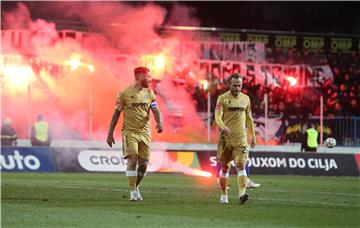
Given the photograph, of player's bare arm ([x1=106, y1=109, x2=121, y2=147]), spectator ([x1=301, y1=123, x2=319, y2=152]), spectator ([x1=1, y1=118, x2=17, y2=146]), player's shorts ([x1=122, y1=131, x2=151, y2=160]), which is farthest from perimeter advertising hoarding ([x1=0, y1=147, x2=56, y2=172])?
player's shorts ([x1=122, y1=131, x2=151, y2=160])

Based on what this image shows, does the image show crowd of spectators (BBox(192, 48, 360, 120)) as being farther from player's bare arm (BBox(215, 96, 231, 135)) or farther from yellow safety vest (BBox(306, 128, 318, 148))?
player's bare arm (BBox(215, 96, 231, 135))

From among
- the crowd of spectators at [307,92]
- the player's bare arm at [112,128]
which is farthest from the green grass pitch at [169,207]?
the crowd of spectators at [307,92]

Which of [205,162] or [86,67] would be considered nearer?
[205,162]

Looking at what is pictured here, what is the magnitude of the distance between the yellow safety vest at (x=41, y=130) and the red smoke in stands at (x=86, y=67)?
57 cm

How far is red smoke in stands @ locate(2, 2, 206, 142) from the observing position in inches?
1300

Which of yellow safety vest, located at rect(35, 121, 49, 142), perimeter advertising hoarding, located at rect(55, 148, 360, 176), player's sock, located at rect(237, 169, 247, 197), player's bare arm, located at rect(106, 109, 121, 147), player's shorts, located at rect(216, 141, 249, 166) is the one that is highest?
player's bare arm, located at rect(106, 109, 121, 147)

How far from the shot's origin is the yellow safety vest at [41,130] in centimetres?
3136

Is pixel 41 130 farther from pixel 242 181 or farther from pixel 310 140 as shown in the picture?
pixel 242 181

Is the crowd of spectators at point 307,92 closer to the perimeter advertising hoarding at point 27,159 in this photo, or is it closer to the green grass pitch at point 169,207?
the perimeter advertising hoarding at point 27,159

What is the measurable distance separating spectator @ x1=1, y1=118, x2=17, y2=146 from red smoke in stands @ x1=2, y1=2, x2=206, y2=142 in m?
0.79

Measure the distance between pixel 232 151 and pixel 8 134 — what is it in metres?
18.9

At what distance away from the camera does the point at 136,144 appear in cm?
1496

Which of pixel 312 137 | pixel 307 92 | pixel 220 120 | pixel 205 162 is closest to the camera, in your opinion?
pixel 220 120

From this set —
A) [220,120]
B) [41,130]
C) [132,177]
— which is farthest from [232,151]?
[41,130]
